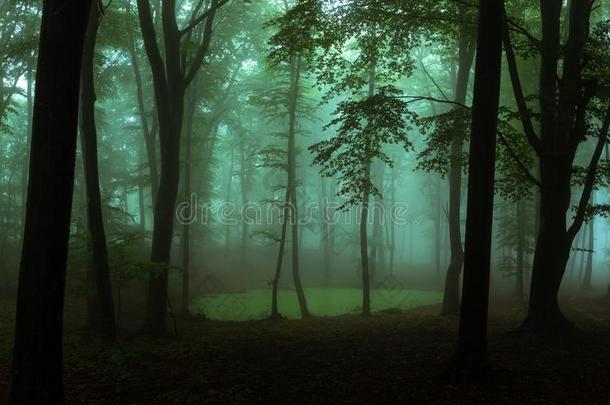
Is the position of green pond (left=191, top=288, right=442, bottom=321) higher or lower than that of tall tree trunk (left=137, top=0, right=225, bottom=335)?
lower

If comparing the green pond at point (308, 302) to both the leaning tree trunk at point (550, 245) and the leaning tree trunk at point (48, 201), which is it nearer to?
the leaning tree trunk at point (550, 245)

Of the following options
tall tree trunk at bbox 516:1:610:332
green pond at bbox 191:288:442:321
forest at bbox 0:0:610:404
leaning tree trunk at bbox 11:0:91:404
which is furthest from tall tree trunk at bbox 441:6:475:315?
leaning tree trunk at bbox 11:0:91:404

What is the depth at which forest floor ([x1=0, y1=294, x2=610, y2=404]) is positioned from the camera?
19.1 ft

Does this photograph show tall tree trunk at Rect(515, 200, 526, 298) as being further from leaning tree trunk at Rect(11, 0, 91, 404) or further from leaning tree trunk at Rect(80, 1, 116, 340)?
leaning tree trunk at Rect(11, 0, 91, 404)

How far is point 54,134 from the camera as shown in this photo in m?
4.50

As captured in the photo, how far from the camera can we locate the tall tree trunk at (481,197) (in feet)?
20.1

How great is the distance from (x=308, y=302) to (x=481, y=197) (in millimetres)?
17229

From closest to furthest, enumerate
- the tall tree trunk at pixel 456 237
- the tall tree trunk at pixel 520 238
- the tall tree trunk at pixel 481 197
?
the tall tree trunk at pixel 481 197 → the tall tree trunk at pixel 456 237 → the tall tree trunk at pixel 520 238

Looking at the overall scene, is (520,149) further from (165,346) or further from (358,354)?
(165,346)

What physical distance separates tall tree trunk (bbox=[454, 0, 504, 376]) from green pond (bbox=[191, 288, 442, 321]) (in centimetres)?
1205

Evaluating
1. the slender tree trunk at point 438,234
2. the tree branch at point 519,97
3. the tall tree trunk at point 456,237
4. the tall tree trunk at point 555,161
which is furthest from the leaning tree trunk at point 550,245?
the slender tree trunk at point 438,234

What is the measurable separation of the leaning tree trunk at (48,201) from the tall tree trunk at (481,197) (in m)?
4.73

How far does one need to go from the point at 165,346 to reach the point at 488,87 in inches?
284

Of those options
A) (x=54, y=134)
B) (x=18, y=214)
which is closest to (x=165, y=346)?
(x=54, y=134)
